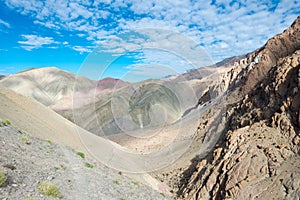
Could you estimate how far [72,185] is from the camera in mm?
9477

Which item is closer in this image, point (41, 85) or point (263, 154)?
point (263, 154)

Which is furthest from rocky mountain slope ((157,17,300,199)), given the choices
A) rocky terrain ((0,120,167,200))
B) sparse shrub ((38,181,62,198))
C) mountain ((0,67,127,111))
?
mountain ((0,67,127,111))

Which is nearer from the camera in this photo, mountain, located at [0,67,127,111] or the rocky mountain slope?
the rocky mountain slope

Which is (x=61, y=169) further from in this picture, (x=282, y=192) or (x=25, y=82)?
(x=25, y=82)

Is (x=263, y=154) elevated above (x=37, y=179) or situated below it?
above

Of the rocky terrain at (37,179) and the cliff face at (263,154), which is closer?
the rocky terrain at (37,179)

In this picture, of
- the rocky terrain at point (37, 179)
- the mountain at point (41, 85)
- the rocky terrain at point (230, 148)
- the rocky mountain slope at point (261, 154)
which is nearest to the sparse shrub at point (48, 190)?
the rocky terrain at point (37, 179)

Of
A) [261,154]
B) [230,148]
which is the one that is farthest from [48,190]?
[230,148]

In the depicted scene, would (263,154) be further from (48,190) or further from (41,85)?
(41,85)

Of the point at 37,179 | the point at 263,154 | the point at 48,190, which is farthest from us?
the point at 263,154

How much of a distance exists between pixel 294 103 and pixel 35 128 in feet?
62.1

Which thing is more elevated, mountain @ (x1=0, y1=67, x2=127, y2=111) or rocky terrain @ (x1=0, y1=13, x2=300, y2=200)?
mountain @ (x1=0, y1=67, x2=127, y2=111)

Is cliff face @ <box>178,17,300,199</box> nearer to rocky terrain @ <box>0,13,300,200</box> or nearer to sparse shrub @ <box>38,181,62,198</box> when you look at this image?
rocky terrain @ <box>0,13,300,200</box>

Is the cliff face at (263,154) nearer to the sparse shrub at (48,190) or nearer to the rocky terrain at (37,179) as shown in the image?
the rocky terrain at (37,179)
